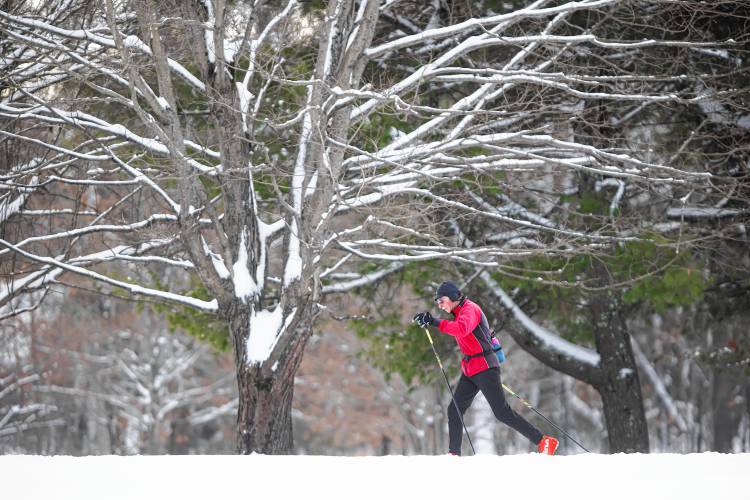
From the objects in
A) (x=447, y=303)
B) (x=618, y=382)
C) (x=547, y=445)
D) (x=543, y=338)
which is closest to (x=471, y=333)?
(x=447, y=303)

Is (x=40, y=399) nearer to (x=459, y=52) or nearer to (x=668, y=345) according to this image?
(x=668, y=345)

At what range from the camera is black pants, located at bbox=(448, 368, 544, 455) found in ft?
27.4

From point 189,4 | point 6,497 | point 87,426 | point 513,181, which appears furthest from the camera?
point 87,426

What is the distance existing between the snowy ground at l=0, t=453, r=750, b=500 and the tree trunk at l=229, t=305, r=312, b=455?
2285 mm

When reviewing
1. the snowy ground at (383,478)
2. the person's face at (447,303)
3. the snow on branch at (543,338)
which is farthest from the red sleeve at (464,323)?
the snow on branch at (543,338)

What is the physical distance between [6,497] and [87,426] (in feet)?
109

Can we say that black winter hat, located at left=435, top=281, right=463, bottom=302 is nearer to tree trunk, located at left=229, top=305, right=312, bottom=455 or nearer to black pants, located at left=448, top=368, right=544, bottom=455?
black pants, located at left=448, top=368, right=544, bottom=455

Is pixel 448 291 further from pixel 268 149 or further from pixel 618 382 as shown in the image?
pixel 618 382

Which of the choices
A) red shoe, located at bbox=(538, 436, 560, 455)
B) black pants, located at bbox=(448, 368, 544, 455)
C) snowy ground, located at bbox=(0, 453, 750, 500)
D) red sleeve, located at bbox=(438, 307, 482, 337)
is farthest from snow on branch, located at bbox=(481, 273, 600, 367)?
A: snowy ground, located at bbox=(0, 453, 750, 500)

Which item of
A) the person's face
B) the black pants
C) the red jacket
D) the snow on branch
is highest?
the snow on branch

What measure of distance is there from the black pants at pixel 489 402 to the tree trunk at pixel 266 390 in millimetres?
2280

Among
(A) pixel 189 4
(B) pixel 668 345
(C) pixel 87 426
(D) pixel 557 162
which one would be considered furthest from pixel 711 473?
(C) pixel 87 426

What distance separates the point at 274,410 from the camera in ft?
33.7

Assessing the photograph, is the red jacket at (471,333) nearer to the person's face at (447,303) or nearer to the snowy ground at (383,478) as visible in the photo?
the person's face at (447,303)
